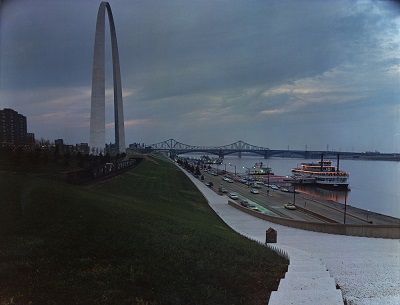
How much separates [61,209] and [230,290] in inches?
142

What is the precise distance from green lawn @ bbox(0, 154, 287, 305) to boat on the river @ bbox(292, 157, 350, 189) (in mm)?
38344

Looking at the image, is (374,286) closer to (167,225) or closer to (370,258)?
(370,258)

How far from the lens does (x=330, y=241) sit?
933 centimetres

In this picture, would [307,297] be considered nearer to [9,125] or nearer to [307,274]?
[307,274]

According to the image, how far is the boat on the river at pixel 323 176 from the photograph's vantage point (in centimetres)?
4101

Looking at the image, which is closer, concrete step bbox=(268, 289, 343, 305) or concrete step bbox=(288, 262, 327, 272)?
concrete step bbox=(268, 289, 343, 305)

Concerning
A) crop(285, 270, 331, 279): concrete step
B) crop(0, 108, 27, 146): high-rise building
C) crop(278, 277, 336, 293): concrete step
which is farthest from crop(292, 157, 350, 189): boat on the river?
crop(0, 108, 27, 146): high-rise building

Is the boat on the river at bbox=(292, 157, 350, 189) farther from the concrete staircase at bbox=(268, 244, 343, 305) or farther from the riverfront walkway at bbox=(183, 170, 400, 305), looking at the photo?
the concrete staircase at bbox=(268, 244, 343, 305)

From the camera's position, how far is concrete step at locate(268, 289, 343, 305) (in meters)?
4.34

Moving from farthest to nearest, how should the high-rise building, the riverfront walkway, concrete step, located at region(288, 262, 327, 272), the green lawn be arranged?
the high-rise building, concrete step, located at region(288, 262, 327, 272), the riverfront walkway, the green lawn

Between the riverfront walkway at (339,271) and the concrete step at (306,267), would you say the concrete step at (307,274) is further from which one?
the concrete step at (306,267)

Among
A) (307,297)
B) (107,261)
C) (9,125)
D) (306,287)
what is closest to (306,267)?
(306,287)

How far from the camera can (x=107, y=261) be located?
4.45 m

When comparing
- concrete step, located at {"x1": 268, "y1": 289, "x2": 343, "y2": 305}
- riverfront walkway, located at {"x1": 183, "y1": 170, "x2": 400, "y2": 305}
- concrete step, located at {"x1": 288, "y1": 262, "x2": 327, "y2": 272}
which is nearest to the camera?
concrete step, located at {"x1": 268, "y1": 289, "x2": 343, "y2": 305}
